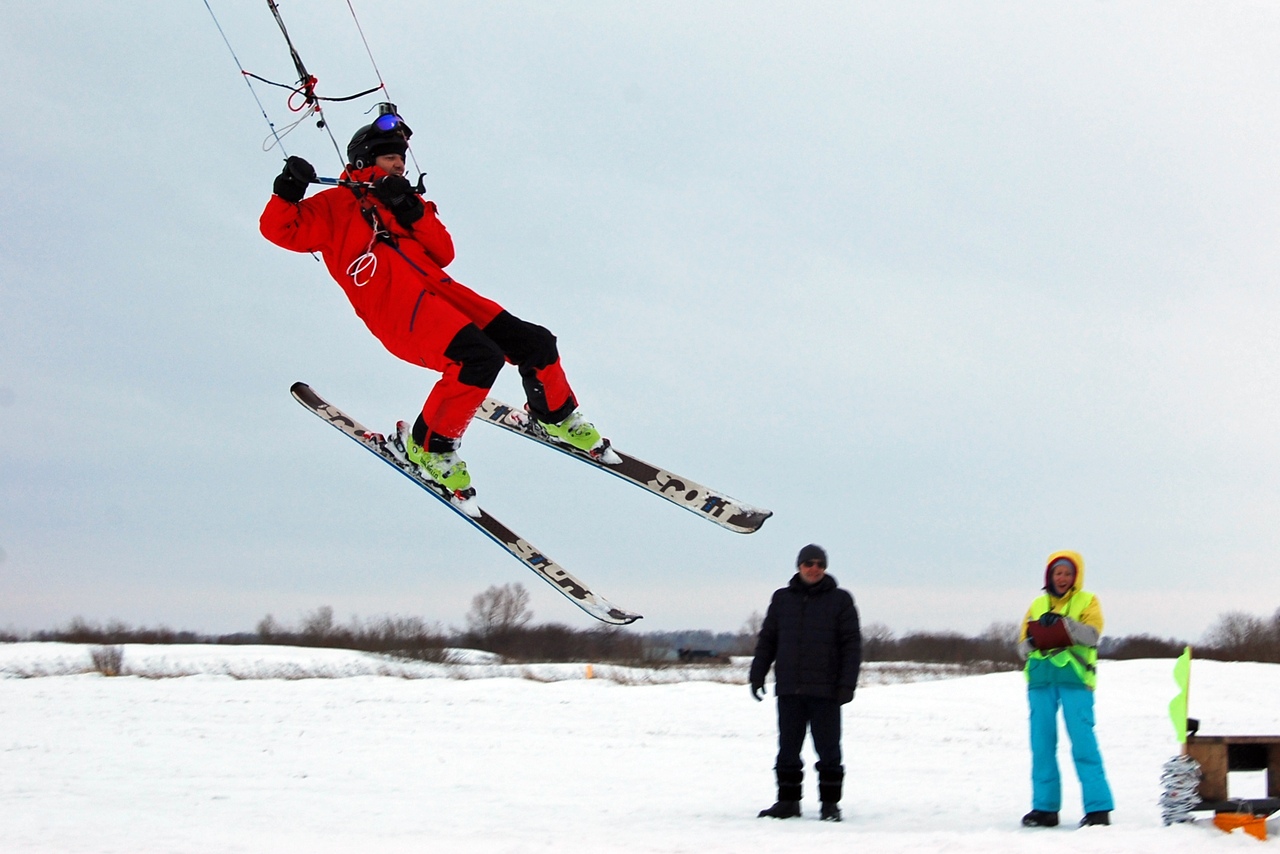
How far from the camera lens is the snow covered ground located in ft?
17.5

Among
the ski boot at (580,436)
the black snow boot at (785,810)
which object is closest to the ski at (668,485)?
the ski boot at (580,436)

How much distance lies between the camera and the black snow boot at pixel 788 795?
20.2 feet

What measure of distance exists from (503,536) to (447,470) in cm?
85

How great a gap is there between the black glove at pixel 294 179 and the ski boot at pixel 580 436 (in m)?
1.85

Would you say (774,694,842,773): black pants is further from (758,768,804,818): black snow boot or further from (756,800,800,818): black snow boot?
(756,800,800,818): black snow boot

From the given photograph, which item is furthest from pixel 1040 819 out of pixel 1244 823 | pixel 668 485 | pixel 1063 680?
pixel 668 485

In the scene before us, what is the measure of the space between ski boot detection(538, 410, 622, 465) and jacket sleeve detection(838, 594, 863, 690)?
1622 mm

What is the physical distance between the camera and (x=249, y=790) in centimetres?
740

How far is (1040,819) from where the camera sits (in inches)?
234

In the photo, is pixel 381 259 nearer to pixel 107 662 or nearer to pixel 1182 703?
pixel 1182 703

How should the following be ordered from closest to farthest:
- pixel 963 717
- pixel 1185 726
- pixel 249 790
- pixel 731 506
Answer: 1. pixel 1185 726
2. pixel 731 506
3. pixel 249 790
4. pixel 963 717

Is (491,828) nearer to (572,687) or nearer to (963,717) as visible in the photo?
(963,717)

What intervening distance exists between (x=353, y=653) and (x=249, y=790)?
25.3 metres

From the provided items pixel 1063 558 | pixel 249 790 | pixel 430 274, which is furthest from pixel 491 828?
pixel 1063 558
